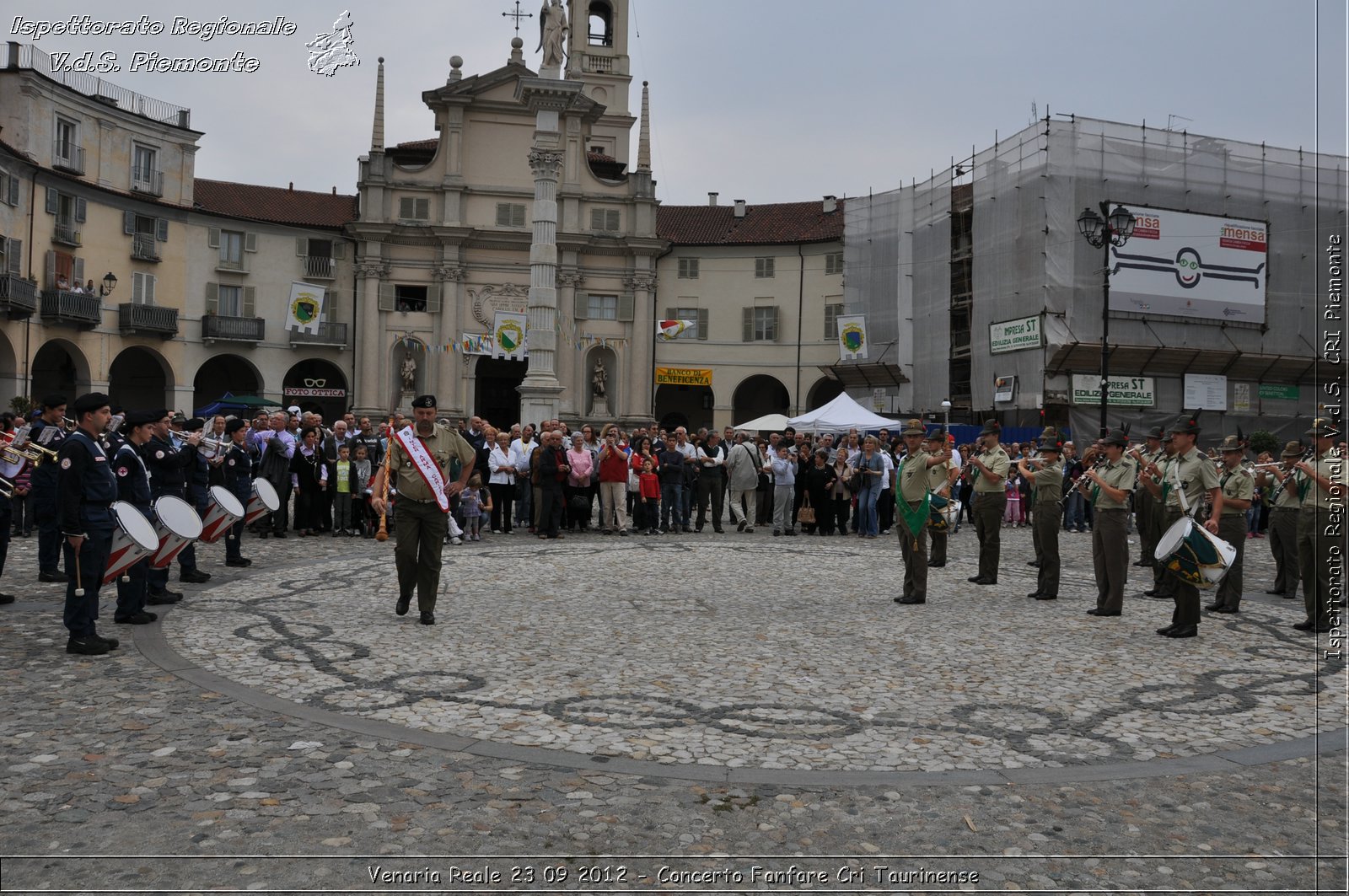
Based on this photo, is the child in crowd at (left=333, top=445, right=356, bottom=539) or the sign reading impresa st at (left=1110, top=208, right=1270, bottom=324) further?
the sign reading impresa st at (left=1110, top=208, right=1270, bottom=324)

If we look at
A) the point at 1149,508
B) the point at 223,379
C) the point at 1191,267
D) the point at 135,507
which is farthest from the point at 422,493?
the point at 223,379

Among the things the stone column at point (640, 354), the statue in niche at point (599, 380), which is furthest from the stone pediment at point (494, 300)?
the stone column at point (640, 354)

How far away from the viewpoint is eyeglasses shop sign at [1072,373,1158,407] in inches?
1455

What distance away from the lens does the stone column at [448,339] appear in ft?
166

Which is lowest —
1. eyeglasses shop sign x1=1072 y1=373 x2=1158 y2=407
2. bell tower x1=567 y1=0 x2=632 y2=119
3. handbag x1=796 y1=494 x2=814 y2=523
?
handbag x1=796 y1=494 x2=814 y2=523

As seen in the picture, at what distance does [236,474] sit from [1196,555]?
38.9 ft

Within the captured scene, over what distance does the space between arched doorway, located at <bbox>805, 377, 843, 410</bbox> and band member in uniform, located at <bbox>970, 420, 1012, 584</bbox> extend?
130 feet

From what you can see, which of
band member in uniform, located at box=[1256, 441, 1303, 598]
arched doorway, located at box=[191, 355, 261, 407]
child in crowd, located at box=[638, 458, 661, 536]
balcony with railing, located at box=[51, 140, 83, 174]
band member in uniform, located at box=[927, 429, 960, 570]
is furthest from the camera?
arched doorway, located at box=[191, 355, 261, 407]

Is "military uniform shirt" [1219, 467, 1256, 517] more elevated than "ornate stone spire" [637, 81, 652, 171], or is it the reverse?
"ornate stone spire" [637, 81, 652, 171]

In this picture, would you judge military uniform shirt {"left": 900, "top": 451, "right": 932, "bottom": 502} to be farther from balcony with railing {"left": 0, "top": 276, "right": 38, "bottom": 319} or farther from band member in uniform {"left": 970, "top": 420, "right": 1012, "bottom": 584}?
balcony with railing {"left": 0, "top": 276, "right": 38, "bottom": 319}

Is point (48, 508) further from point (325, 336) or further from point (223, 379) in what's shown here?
point (223, 379)

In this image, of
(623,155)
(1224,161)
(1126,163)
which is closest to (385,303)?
(623,155)

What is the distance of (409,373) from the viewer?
5028 cm

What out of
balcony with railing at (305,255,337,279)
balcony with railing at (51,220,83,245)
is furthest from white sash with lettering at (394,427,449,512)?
balcony with railing at (305,255,337,279)
